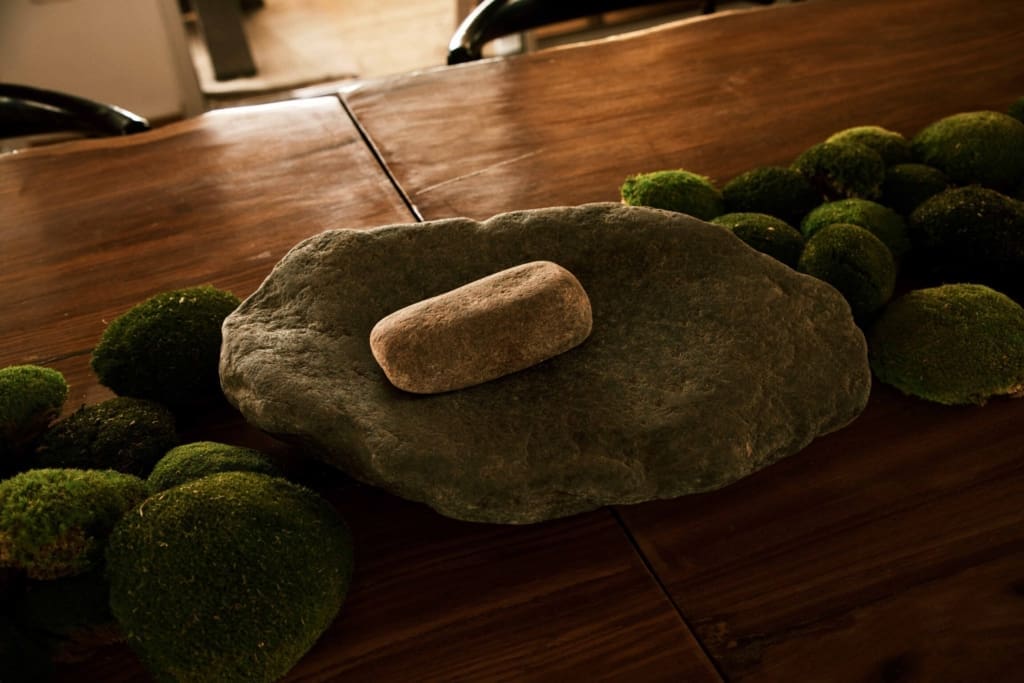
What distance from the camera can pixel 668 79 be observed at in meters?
1.37

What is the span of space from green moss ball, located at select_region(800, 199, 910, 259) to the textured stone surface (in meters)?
0.18

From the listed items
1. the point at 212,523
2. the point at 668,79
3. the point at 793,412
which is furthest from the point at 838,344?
the point at 668,79

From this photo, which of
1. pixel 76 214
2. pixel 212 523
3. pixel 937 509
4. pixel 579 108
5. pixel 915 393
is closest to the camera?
pixel 212 523

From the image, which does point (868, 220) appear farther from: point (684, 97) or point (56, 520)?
point (56, 520)

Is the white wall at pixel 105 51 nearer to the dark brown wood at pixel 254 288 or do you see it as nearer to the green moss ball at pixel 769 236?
the dark brown wood at pixel 254 288

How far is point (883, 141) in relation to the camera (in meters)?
1.09

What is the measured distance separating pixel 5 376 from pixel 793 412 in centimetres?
62

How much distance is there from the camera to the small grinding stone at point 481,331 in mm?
711

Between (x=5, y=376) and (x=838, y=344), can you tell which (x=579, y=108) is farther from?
(x=5, y=376)

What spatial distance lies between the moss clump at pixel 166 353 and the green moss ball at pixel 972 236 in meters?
0.69

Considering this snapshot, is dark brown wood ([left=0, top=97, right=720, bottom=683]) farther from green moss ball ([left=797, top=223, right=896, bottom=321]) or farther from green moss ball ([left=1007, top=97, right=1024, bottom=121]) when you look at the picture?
green moss ball ([left=1007, top=97, right=1024, bottom=121])

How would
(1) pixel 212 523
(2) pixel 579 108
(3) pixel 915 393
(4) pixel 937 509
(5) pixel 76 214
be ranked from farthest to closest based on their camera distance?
(2) pixel 579 108, (5) pixel 76 214, (3) pixel 915 393, (4) pixel 937 509, (1) pixel 212 523

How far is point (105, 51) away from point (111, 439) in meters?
2.34

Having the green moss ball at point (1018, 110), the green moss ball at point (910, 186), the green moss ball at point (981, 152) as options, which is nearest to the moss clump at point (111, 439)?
the green moss ball at point (910, 186)
